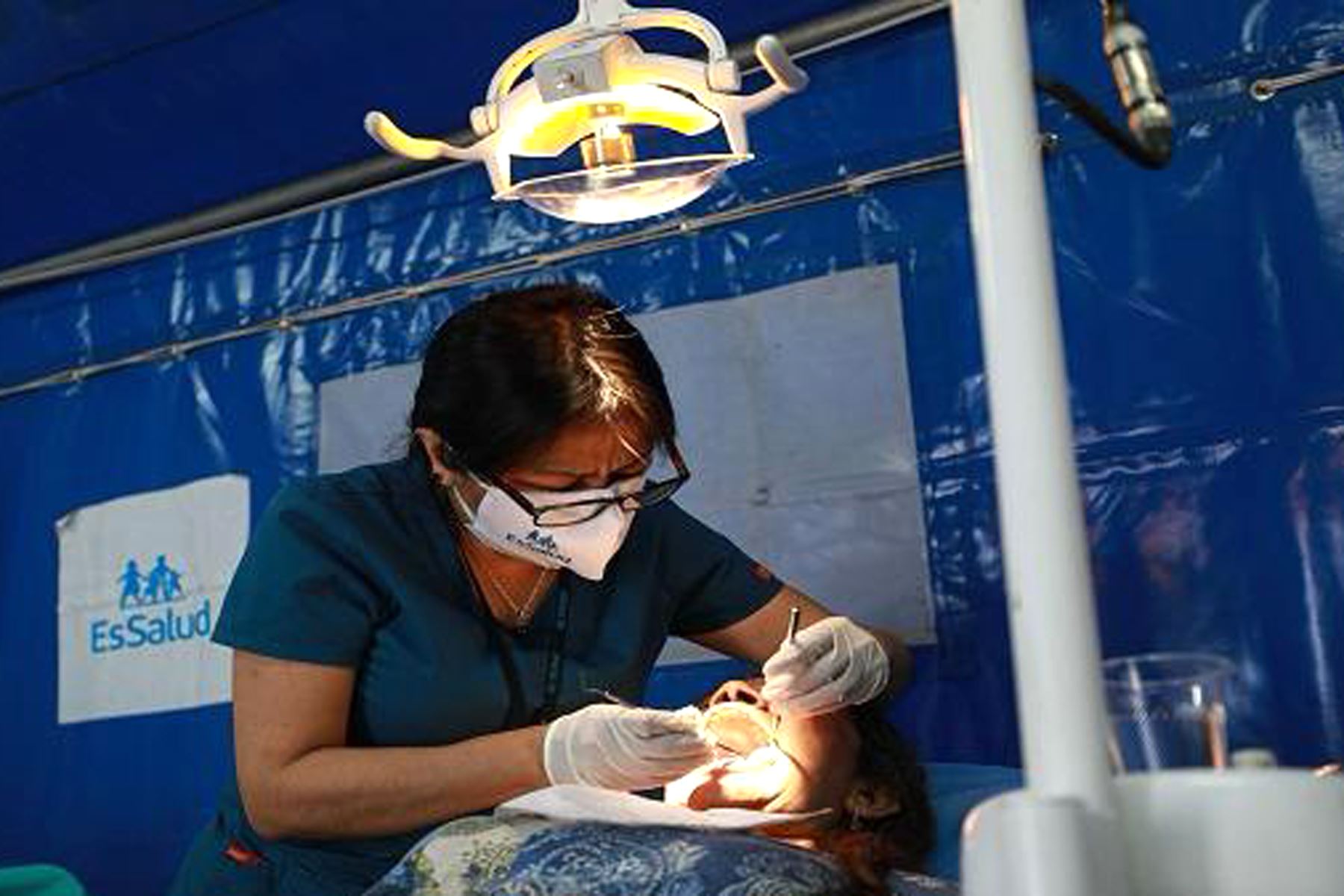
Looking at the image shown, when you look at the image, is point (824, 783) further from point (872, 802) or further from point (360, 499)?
point (360, 499)

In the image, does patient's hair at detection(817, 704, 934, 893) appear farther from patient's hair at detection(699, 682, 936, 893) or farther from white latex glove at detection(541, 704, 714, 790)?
white latex glove at detection(541, 704, 714, 790)

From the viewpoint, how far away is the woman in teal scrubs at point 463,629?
1625 millimetres

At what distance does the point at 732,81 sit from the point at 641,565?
624 mm

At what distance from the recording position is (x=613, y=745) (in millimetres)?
1562

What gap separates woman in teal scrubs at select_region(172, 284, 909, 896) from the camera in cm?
162

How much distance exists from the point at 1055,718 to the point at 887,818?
1.18 meters

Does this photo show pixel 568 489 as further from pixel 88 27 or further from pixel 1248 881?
pixel 1248 881

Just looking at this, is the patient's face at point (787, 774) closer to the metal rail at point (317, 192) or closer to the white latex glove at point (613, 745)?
the white latex glove at point (613, 745)

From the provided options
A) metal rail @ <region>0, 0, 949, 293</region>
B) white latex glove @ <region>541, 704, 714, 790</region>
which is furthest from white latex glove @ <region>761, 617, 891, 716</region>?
metal rail @ <region>0, 0, 949, 293</region>

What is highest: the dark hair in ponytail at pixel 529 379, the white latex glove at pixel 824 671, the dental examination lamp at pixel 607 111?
the dental examination lamp at pixel 607 111

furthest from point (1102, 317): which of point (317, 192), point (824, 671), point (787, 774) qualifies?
point (317, 192)

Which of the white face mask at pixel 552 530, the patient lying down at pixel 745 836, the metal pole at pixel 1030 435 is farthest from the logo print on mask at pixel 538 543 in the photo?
the metal pole at pixel 1030 435

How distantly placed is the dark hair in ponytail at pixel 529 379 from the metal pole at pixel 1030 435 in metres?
1.08

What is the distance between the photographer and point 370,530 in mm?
1759
